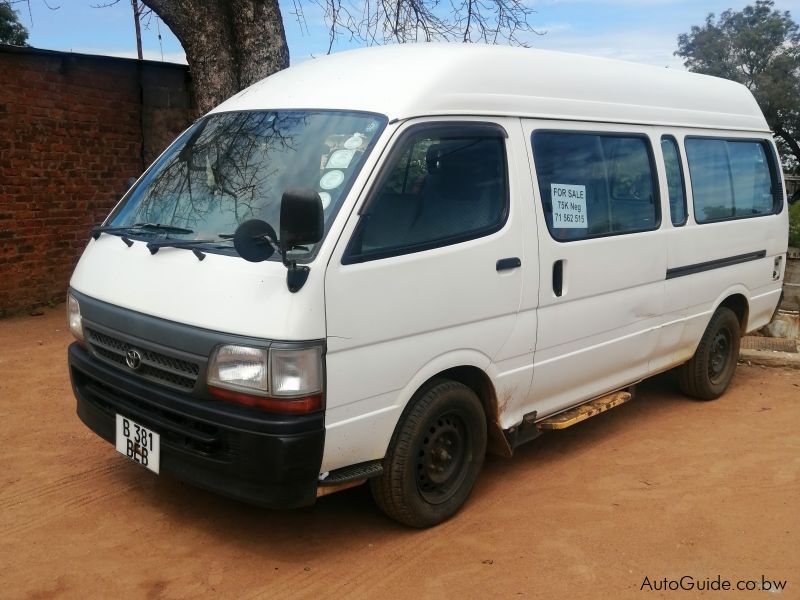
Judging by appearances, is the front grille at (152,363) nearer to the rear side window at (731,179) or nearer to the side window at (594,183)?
the side window at (594,183)

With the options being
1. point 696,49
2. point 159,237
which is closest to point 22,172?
point 159,237

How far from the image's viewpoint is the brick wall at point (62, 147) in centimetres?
855

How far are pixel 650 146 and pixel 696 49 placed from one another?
22.3 meters

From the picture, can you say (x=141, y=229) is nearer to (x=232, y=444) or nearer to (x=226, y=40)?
(x=232, y=444)

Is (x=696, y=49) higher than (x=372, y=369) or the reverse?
higher

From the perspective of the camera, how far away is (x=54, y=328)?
27.4 ft

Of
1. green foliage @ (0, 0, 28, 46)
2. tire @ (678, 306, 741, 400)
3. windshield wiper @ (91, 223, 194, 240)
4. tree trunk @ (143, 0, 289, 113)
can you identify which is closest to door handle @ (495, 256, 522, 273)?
windshield wiper @ (91, 223, 194, 240)

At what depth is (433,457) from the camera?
409 cm

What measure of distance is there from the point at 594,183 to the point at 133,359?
2828mm

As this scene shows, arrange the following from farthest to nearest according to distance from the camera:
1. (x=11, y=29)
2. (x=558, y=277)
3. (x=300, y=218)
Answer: (x=11, y=29) → (x=558, y=277) → (x=300, y=218)

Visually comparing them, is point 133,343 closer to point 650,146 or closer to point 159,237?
point 159,237

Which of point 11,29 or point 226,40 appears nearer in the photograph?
point 226,40

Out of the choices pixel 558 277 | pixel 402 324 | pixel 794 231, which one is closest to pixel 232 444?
pixel 402 324

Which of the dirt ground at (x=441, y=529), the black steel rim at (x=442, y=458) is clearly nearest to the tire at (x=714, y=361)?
the dirt ground at (x=441, y=529)
